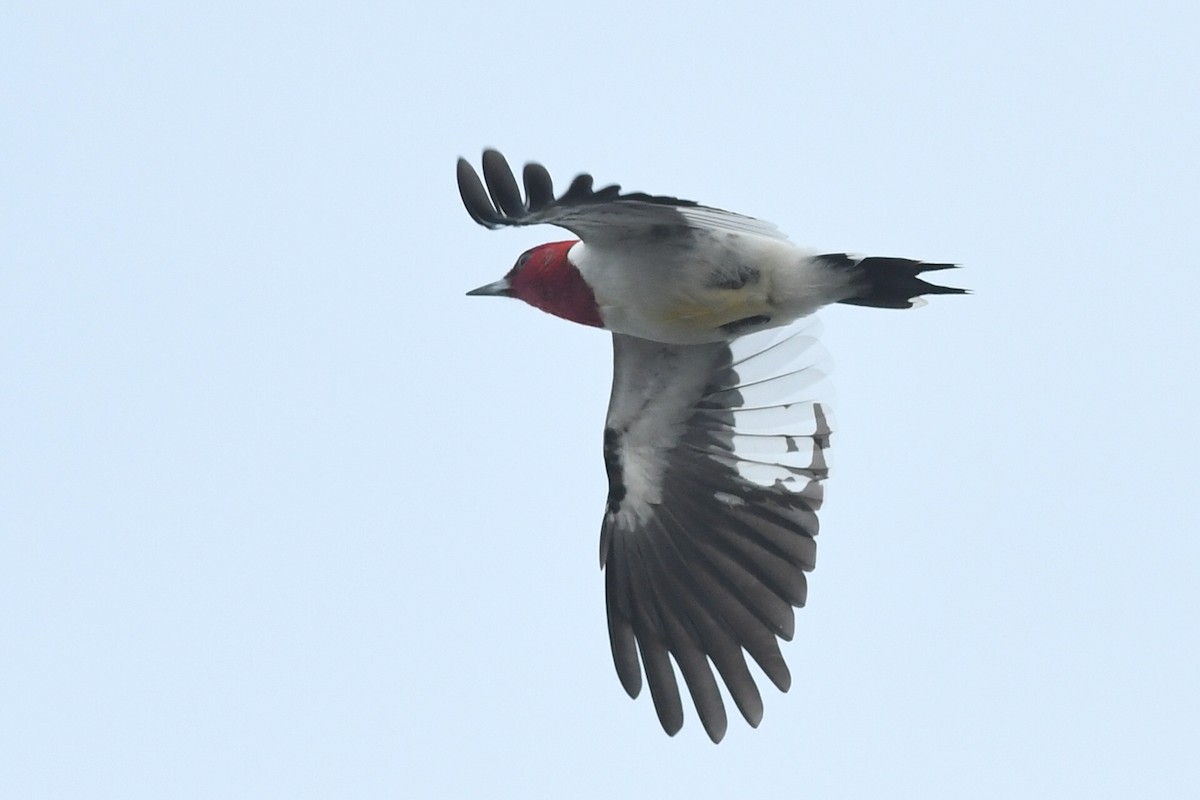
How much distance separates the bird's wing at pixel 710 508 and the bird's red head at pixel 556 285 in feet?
2.53

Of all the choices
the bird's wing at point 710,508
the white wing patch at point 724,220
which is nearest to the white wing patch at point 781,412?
the bird's wing at point 710,508

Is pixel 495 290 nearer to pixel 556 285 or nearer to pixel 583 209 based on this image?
pixel 556 285

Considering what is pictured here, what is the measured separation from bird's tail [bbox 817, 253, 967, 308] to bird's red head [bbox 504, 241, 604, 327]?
3.20ft

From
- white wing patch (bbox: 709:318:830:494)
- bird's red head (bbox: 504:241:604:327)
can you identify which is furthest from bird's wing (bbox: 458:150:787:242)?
white wing patch (bbox: 709:318:830:494)

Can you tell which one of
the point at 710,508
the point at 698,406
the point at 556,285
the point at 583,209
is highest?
the point at 583,209

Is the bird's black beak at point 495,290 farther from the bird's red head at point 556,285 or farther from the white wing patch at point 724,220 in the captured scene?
the white wing patch at point 724,220

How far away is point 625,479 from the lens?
302 inches

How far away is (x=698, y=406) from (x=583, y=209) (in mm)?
2313

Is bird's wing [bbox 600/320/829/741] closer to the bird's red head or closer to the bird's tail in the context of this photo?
the bird's red head

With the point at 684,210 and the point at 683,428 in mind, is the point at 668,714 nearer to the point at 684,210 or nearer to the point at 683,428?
the point at 683,428

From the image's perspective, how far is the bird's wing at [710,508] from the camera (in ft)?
23.0

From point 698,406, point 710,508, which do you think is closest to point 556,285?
point 698,406

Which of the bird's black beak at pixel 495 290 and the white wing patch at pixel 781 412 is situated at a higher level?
the bird's black beak at pixel 495 290

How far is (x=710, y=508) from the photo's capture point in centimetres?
751
